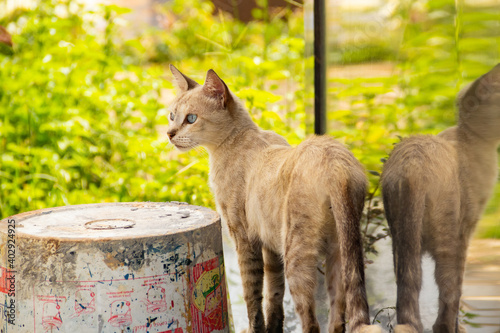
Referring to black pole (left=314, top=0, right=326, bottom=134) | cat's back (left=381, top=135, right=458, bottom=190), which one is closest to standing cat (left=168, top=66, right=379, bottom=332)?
cat's back (left=381, top=135, right=458, bottom=190)

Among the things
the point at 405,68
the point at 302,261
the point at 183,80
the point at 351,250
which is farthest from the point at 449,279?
the point at 183,80

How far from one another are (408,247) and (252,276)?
532mm

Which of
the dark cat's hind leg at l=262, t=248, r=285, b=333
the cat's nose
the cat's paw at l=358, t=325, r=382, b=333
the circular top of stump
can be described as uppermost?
the cat's nose

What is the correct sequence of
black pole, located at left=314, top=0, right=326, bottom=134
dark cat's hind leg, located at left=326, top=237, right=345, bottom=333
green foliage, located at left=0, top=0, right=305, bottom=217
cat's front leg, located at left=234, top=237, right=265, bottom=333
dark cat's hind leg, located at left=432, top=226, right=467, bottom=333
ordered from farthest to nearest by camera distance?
green foliage, located at left=0, top=0, right=305, bottom=217, black pole, located at left=314, top=0, right=326, bottom=134, cat's front leg, located at left=234, top=237, right=265, bottom=333, dark cat's hind leg, located at left=326, top=237, right=345, bottom=333, dark cat's hind leg, located at left=432, top=226, right=467, bottom=333

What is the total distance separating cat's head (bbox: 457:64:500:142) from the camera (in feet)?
3.97

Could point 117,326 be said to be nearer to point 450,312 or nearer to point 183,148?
point 183,148

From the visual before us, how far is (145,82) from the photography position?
3455mm

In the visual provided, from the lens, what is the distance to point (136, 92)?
10.8 ft

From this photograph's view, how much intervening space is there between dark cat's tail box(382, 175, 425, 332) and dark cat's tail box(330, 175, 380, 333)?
0.14m

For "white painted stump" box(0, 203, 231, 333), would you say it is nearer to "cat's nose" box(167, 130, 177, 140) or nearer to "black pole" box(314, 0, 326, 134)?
"cat's nose" box(167, 130, 177, 140)

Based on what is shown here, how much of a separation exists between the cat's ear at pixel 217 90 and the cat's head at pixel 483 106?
742mm

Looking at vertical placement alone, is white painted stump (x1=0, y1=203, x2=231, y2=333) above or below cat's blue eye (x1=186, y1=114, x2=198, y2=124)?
below

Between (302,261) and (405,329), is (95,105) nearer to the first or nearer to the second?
(302,261)

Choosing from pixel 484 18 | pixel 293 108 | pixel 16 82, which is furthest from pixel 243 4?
pixel 484 18
